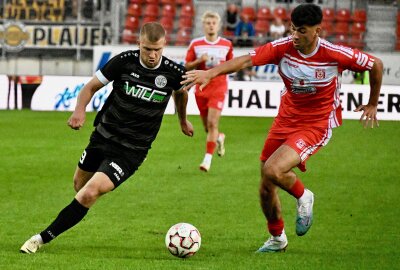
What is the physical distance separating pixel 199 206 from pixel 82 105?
391 cm

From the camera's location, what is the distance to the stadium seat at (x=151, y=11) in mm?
34719

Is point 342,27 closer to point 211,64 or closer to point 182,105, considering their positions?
point 211,64

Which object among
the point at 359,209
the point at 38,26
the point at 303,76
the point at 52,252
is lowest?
the point at 38,26

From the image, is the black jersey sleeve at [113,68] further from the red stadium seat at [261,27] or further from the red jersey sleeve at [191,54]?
the red stadium seat at [261,27]

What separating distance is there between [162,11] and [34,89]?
28.6 ft

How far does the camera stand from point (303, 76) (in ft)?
30.1

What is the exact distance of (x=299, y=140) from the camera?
929 cm

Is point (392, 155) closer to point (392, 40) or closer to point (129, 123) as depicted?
point (129, 123)

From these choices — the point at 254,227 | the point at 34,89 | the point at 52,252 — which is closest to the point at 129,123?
the point at 52,252

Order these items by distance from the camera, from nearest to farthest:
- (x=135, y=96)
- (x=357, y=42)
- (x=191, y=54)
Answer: (x=135, y=96) → (x=191, y=54) → (x=357, y=42)

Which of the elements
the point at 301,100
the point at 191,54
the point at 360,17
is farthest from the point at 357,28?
the point at 301,100

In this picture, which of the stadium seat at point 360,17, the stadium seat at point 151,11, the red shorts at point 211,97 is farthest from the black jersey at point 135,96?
the stadium seat at point 151,11

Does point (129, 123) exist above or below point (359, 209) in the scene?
above

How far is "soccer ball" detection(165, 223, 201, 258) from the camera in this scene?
8.89 metres
